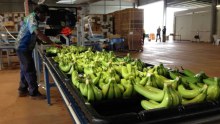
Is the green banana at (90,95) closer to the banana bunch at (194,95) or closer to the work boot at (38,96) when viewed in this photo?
the banana bunch at (194,95)

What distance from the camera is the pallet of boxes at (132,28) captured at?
1192cm

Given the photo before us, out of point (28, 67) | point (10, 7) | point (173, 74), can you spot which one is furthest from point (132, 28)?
point (10, 7)

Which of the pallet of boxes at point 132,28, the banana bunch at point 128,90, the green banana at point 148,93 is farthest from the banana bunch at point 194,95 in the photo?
the pallet of boxes at point 132,28

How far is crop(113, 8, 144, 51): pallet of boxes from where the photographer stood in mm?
11922

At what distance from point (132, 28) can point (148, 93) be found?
11.1 metres

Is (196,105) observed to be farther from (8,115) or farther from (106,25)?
(106,25)

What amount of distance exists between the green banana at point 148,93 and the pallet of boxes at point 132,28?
10961 mm

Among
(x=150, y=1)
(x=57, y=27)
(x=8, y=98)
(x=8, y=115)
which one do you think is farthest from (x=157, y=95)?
(x=150, y=1)

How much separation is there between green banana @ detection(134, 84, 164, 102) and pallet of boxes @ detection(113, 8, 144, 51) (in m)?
11.0

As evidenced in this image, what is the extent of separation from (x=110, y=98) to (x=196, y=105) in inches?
17.0

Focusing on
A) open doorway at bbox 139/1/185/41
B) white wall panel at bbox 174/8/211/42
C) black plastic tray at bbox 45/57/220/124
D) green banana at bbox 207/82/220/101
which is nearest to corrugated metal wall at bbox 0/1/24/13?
open doorway at bbox 139/1/185/41

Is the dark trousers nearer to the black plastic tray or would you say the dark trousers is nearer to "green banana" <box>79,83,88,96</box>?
"green banana" <box>79,83,88,96</box>

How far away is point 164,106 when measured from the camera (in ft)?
3.17

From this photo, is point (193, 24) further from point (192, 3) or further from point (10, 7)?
point (10, 7)
